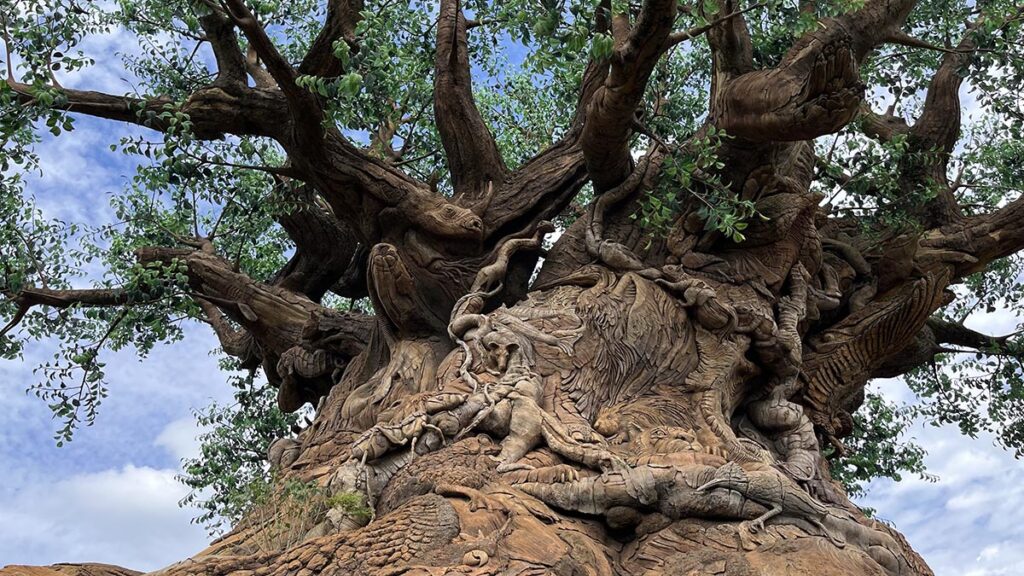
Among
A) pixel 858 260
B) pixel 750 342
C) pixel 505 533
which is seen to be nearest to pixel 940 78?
pixel 858 260

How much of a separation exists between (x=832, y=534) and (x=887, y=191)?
497cm

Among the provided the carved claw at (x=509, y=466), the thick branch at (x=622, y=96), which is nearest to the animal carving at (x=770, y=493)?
the carved claw at (x=509, y=466)

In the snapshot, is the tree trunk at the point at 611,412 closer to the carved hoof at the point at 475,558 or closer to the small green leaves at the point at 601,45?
the carved hoof at the point at 475,558

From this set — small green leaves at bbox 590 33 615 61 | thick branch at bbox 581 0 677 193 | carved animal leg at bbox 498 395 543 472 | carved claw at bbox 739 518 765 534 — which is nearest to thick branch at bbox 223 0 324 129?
thick branch at bbox 581 0 677 193

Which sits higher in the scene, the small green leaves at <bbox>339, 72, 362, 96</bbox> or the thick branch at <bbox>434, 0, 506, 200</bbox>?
the thick branch at <bbox>434, 0, 506, 200</bbox>

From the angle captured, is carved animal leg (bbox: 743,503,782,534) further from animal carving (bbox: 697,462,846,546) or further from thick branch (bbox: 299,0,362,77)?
thick branch (bbox: 299,0,362,77)

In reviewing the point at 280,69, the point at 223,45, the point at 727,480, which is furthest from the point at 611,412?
the point at 223,45

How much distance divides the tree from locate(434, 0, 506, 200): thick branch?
0.03m

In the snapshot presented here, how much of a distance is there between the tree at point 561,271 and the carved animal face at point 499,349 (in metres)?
0.02

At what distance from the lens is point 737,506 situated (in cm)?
492

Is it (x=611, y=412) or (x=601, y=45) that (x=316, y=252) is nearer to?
(x=611, y=412)

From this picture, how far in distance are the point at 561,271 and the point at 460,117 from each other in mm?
1503

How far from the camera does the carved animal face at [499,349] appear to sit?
6176 millimetres

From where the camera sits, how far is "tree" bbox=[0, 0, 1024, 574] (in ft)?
16.3
